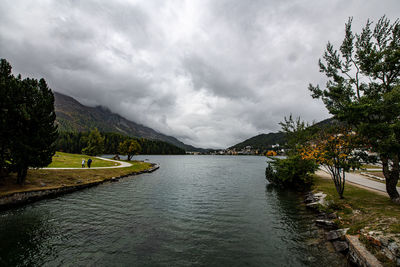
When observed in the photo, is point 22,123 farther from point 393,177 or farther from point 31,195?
point 393,177

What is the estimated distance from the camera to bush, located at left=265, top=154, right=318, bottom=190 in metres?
28.8

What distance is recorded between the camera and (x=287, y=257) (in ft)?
35.5

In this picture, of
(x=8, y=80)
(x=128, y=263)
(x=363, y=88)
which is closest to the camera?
(x=128, y=263)

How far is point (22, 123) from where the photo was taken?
783 inches

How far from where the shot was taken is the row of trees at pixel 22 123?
1856 cm

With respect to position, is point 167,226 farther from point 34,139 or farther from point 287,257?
point 34,139

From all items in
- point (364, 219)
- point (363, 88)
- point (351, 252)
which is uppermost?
point (363, 88)

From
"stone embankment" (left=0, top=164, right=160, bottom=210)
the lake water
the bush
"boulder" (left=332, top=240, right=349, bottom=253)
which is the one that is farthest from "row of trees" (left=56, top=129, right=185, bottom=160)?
"boulder" (left=332, top=240, right=349, bottom=253)

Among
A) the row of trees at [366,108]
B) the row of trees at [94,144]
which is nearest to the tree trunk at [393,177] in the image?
the row of trees at [366,108]

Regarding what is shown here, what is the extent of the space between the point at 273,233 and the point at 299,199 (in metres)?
13.2

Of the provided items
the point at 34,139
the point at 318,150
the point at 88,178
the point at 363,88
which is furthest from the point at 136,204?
the point at 363,88

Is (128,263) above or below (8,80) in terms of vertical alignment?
below

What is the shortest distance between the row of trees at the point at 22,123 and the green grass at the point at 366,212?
31.8 meters

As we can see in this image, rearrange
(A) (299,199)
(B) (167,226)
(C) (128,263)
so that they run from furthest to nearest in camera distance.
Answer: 1. (A) (299,199)
2. (B) (167,226)
3. (C) (128,263)
